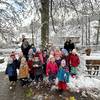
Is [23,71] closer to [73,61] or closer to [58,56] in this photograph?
[58,56]

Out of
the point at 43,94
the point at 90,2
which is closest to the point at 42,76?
the point at 43,94

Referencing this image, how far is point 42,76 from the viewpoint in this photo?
1460 centimetres

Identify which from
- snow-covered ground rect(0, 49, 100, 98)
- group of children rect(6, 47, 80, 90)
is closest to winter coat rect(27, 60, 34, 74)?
group of children rect(6, 47, 80, 90)

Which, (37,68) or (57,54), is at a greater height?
(57,54)

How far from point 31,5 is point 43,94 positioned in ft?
27.7

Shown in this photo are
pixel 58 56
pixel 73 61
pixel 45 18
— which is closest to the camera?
pixel 58 56

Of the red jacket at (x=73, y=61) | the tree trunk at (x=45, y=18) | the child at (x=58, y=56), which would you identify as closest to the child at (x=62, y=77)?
the child at (x=58, y=56)

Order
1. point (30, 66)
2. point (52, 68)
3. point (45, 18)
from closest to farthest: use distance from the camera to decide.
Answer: point (52, 68), point (30, 66), point (45, 18)

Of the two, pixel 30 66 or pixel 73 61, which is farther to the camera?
pixel 73 61

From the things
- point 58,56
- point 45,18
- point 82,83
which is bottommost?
point 82,83

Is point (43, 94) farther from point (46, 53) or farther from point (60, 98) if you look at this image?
point (46, 53)

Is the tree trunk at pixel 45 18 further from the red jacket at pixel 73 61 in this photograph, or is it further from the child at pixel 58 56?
the red jacket at pixel 73 61

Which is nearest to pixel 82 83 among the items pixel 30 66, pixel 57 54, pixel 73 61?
pixel 73 61

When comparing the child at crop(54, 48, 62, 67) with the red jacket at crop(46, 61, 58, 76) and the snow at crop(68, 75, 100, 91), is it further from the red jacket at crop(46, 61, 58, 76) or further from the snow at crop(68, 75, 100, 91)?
the snow at crop(68, 75, 100, 91)
